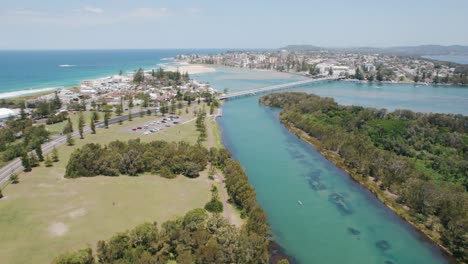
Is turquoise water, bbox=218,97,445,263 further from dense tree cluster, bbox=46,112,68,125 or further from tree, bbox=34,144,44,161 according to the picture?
dense tree cluster, bbox=46,112,68,125

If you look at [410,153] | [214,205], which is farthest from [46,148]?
[410,153]

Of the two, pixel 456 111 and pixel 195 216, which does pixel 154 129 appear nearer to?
pixel 195 216

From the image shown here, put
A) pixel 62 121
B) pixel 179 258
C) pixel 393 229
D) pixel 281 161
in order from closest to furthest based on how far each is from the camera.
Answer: pixel 179 258 < pixel 393 229 < pixel 281 161 < pixel 62 121

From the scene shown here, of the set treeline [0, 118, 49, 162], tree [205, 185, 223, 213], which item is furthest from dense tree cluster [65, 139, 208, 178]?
treeline [0, 118, 49, 162]

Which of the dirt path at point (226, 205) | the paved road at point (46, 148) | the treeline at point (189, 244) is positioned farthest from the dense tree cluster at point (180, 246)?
the paved road at point (46, 148)

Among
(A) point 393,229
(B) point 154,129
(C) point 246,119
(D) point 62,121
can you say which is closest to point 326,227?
(A) point 393,229

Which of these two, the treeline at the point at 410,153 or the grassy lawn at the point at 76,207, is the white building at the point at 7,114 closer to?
the grassy lawn at the point at 76,207

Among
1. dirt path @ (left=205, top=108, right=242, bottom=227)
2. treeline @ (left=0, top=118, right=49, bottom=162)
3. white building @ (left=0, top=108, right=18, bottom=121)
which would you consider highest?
white building @ (left=0, top=108, right=18, bottom=121)

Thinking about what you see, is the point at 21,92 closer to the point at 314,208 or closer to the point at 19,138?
the point at 19,138
